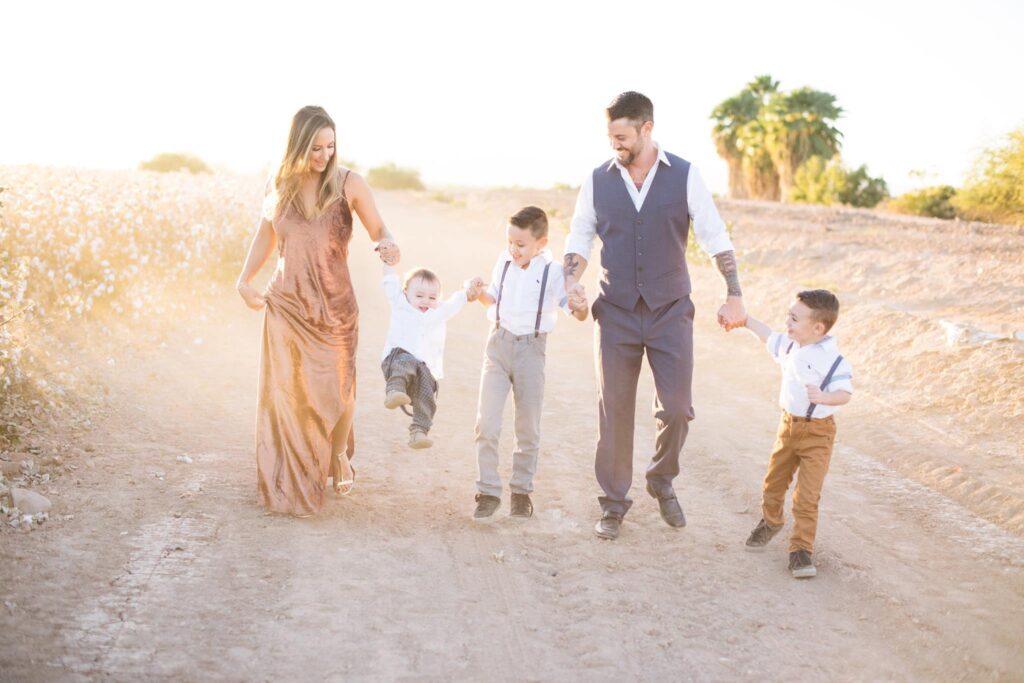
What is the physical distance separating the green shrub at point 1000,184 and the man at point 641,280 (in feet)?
45.0

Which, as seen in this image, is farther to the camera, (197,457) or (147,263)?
(147,263)

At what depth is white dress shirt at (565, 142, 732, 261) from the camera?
507cm

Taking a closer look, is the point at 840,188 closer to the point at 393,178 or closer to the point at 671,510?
the point at 393,178

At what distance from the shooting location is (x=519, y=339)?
5.40 m

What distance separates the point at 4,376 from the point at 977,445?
6929 mm

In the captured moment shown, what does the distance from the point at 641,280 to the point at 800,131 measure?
4531 cm

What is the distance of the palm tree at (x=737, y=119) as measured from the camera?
5391 centimetres

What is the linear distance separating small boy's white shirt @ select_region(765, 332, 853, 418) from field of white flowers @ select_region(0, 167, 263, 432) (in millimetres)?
5001

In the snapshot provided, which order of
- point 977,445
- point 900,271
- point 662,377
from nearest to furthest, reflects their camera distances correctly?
point 662,377, point 977,445, point 900,271

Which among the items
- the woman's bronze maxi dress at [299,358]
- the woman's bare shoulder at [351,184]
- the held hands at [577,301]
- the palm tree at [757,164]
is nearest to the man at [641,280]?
the held hands at [577,301]

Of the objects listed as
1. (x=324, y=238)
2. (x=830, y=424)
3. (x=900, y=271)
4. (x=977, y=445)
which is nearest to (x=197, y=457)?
(x=324, y=238)

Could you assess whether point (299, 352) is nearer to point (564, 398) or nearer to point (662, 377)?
point (662, 377)

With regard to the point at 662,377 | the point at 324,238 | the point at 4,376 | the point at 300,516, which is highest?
the point at 324,238

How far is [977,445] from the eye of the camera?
23.0ft
